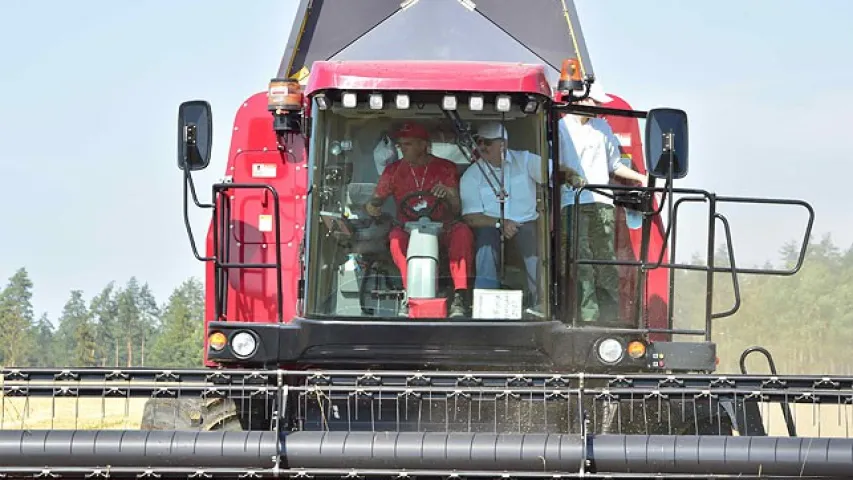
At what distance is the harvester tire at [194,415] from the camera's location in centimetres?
781

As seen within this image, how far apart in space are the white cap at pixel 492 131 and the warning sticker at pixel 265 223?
1.77 metres

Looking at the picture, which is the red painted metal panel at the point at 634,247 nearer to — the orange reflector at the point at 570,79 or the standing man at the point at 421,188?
the orange reflector at the point at 570,79

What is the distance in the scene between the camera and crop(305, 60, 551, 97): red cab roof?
22.5 feet

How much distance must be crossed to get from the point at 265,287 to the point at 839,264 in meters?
32.3

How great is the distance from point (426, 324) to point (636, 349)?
3.45 ft

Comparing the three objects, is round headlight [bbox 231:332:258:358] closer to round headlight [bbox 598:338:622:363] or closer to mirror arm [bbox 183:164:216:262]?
mirror arm [bbox 183:164:216:262]

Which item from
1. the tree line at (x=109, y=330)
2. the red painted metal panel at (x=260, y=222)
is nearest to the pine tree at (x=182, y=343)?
the tree line at (x=109, y=330)

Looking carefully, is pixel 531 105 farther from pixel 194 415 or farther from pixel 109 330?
pixel 109 330

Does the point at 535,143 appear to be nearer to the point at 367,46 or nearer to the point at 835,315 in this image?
the point at 367,46

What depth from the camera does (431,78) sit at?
689cm

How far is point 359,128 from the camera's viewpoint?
278 inches

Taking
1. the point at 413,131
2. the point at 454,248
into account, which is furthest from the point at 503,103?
the point at 454,248

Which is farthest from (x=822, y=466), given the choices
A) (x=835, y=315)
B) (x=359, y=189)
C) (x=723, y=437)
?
(x=835, y=315)

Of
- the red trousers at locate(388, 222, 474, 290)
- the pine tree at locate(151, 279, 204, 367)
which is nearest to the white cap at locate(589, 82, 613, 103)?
the red trousers at locate(388, 222, 474, 290)
